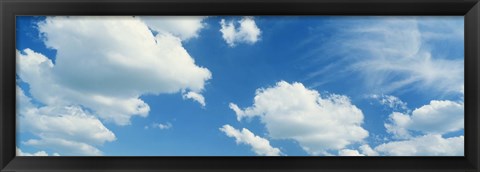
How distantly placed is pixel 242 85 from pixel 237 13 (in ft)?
0.86

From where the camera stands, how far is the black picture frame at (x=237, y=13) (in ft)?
4.31

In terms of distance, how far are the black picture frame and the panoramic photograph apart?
0.06 metres

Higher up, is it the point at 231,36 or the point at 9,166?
the point at 231,36

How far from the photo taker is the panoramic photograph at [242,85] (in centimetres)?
141

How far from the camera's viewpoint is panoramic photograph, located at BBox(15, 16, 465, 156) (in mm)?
1408

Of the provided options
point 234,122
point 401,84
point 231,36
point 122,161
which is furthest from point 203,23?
point 401,84

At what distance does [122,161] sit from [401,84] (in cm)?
88

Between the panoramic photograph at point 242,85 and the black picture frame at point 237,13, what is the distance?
56 mm

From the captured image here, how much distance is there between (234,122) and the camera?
1471 mm

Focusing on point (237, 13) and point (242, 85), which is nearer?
point (237, 13)

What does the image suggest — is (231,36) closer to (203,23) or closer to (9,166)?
(203,23)

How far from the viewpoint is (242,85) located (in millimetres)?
1490

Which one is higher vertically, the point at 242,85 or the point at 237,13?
the point at 237,13

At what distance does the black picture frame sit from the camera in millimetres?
1312
